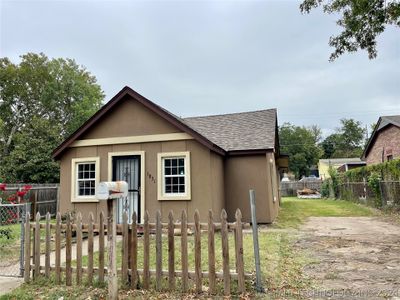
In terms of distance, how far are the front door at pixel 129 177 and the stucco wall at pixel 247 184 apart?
11.2ft

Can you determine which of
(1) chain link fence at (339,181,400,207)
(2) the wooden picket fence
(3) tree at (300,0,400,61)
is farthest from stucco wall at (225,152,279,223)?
(2) the wooden picket fence

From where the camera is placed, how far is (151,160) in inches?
397

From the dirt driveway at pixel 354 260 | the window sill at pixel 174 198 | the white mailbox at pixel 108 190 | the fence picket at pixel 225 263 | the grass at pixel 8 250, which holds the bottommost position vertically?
the dirt driveway at pixel 354 260

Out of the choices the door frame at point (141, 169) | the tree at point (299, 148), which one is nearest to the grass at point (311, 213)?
the door frame at point (141, 169)

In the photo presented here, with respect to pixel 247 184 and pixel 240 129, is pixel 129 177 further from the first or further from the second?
pixel 240 129

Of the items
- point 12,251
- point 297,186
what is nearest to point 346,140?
point 297,186

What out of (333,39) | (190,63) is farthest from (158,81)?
(333,39)

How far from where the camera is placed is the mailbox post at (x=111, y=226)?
4129 mm

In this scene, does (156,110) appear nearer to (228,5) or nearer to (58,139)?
(228,5)

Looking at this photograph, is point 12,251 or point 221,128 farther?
point 221,128

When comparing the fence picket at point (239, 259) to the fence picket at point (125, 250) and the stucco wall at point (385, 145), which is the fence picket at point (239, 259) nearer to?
the fence picket at point (125, 250)

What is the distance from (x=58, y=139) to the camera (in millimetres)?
25203

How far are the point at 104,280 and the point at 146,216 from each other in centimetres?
120

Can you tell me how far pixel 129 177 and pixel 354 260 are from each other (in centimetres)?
715
